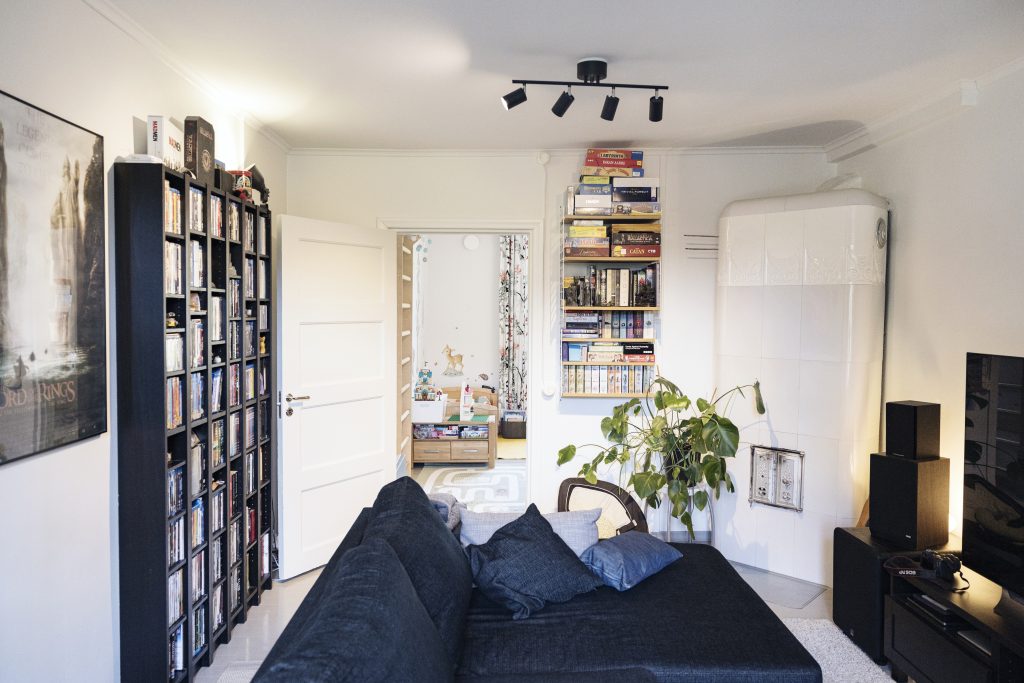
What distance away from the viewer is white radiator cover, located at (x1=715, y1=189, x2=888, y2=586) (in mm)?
3545

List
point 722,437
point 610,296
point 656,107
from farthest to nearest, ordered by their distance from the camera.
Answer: point 610,296, point 722,437, point 656,107

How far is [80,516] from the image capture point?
2.24m

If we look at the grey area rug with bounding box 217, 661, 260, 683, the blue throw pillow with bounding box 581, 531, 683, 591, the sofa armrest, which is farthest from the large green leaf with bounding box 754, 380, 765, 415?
the grey area rug with bounding box 217, 661, 260, 683

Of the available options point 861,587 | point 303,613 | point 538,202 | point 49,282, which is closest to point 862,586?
point 861,587

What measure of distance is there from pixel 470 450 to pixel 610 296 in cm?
250

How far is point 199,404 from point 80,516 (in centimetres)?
64

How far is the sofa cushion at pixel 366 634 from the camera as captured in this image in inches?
47.8

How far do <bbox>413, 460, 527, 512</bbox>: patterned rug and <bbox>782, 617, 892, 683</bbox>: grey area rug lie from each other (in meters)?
2.22

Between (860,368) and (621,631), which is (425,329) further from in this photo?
(621,631)

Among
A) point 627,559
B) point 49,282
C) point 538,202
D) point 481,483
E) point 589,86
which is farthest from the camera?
point 481,483

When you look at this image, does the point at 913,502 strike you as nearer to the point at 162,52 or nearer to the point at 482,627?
the point at 482,627

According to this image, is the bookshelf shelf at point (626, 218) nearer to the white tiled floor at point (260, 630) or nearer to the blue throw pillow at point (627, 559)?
the blue throw pillow at point (627, 559)

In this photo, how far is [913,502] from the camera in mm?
2871

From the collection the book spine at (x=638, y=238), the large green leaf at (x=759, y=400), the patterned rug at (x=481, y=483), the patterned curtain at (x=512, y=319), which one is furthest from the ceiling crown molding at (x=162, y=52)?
the patterned curtain at (x=512, y=319)
